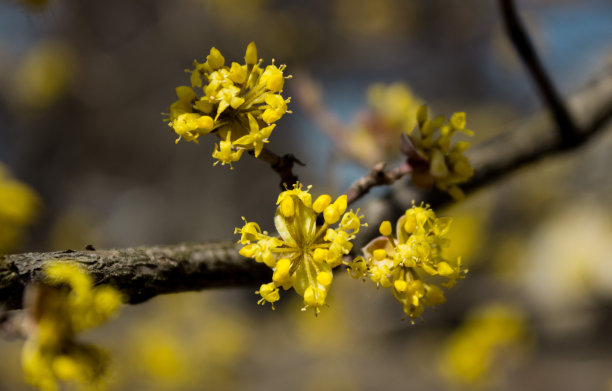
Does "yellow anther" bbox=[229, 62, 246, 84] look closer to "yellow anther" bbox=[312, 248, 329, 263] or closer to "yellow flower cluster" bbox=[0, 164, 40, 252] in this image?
"yellow anther" bbox=[312, 248, 329, 263]

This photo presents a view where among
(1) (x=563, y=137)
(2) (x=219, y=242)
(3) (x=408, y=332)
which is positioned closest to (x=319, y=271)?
(2) (x=219, y=242)

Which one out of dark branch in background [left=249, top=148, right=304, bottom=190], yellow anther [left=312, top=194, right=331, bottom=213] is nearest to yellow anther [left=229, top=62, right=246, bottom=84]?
dark branch in background [left=249, top=148, right=304, bottom=190]

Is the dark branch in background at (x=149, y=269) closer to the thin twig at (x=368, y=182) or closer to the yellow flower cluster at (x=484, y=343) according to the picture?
the thin twig at (x=368, y=182)

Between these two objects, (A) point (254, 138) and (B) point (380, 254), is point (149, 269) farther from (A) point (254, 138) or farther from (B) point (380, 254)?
(B) point (380, 254)

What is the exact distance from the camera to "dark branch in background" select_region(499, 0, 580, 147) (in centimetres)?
119

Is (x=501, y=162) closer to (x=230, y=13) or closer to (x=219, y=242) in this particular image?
(x=219, y=242)

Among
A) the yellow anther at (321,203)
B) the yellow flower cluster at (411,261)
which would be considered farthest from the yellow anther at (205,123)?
the yellow flower cluster at (411,261)

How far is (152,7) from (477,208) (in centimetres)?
501

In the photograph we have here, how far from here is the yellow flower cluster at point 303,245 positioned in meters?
0.71

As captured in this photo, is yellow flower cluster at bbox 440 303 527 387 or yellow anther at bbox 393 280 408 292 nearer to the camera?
yellow anther at bbox 393 280 408 292

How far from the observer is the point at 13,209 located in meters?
1.27

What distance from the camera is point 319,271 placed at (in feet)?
2.46

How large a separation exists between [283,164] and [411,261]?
269 millimetres

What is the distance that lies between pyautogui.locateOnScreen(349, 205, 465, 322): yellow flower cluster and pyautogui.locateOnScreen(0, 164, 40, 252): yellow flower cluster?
88 cm
